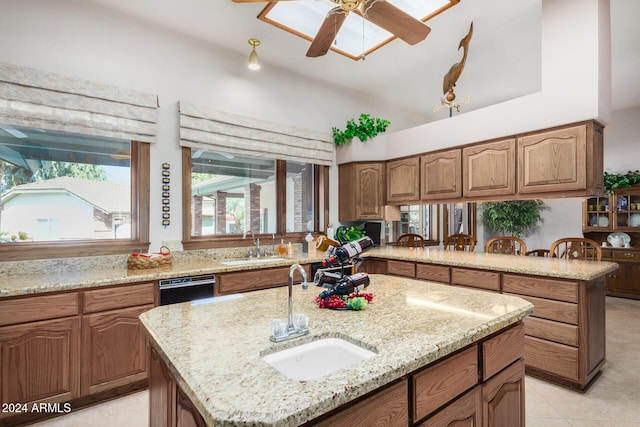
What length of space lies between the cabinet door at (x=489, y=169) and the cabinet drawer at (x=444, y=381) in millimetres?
2489

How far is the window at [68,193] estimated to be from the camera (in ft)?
8.29

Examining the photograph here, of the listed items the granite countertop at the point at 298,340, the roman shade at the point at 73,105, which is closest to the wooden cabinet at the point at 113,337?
the granite countertop at the point at 298,340

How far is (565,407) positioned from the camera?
2223 millimetres

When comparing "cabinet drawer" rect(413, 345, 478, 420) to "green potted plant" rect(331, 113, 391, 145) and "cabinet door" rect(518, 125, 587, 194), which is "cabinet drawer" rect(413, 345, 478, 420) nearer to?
"cabinet door" rect(518, 125, 587, 194)

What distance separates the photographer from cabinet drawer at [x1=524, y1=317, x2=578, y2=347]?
238cm

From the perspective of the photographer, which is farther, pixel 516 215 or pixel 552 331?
pixel 516 215

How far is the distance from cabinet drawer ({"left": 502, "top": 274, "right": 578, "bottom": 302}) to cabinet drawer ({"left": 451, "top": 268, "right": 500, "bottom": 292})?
0.24ft

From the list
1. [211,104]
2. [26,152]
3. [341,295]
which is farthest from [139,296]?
[211,104]

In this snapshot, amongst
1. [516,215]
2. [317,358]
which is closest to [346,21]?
[317,358]

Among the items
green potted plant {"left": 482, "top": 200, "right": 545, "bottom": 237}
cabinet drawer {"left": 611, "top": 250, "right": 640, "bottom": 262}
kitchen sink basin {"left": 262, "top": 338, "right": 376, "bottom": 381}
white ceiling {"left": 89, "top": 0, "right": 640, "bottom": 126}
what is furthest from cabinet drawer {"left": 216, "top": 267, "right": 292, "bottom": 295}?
cabinet drawer {"left": 611, "top": 250, "right": 640, "bottom": 262}

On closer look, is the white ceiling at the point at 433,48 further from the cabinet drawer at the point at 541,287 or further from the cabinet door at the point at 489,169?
the cabinet drawer at the point at 541,287

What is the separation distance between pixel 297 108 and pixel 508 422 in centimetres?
368

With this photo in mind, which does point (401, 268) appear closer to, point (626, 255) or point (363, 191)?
point (363, 191)

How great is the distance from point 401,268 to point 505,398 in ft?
7.23
